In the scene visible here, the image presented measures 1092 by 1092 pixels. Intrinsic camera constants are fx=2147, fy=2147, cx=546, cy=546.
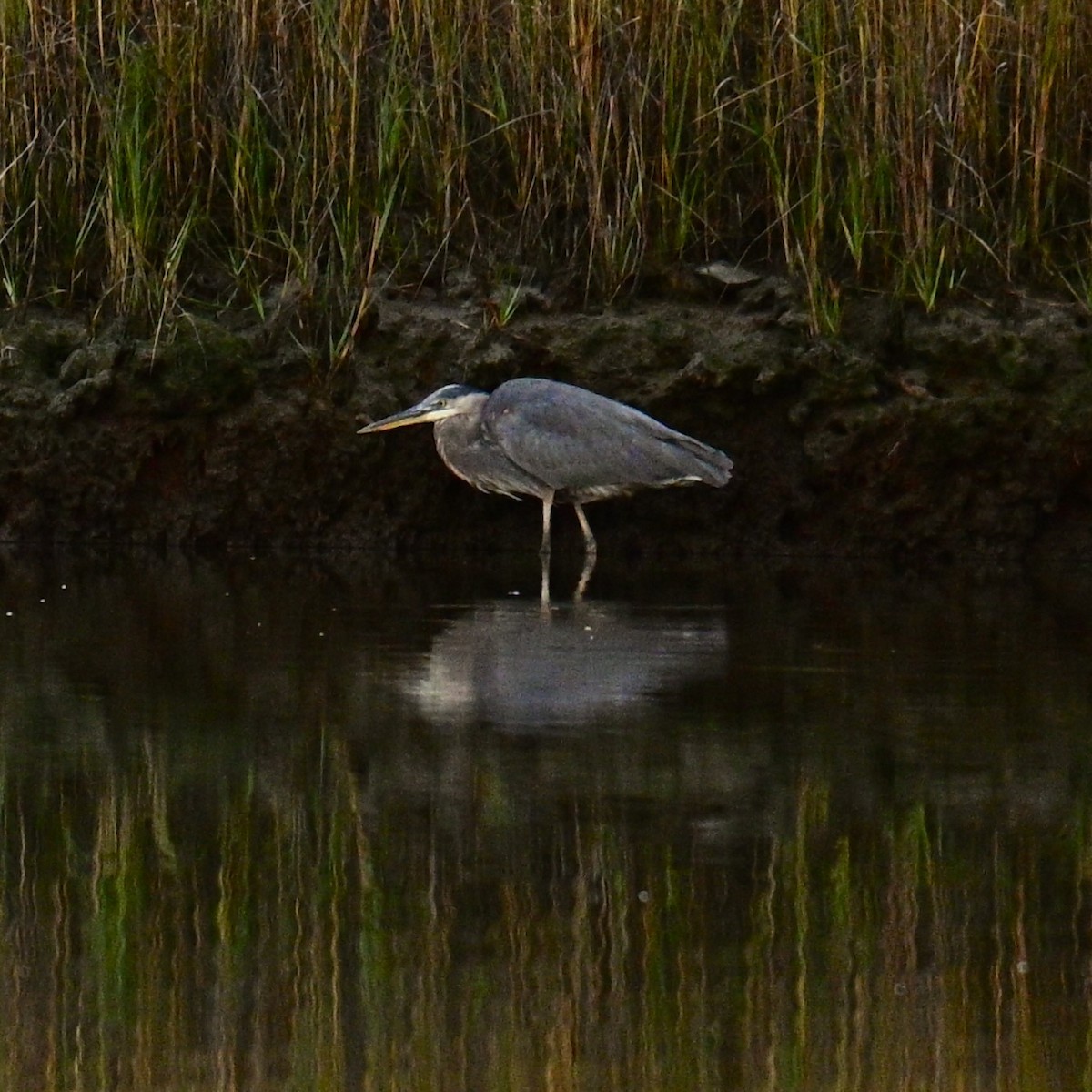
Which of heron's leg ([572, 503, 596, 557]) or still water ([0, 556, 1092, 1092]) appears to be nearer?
still water ([0, 556, 1092, 1092])

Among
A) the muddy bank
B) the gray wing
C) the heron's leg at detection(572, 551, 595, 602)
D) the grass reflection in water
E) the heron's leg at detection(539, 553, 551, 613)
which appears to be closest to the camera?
the grass reflection in water

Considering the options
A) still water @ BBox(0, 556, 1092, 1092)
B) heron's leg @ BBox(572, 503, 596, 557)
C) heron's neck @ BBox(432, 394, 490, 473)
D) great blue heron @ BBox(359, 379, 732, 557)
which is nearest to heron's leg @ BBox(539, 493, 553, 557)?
great blue heron @ BBox(359, 379, 732, 557)

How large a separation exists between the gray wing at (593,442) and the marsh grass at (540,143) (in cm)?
75

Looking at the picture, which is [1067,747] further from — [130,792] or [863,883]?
[130,792]

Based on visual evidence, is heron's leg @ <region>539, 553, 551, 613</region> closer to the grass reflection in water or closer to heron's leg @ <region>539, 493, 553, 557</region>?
heron's leg @ <region>539, 493, 553, 557</region>

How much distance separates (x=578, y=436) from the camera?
8.43 m

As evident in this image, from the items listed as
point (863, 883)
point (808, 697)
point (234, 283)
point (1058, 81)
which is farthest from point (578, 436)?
point (863, 883)

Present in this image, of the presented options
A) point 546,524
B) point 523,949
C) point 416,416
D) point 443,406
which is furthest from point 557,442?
point 523,949

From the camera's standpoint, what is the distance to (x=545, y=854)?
3.92 m

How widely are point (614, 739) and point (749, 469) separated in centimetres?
416

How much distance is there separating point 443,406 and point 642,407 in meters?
0.88

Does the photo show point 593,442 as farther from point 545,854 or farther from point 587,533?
point 545,854

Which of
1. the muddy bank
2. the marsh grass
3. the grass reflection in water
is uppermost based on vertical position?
the marsh grass

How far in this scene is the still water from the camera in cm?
293
